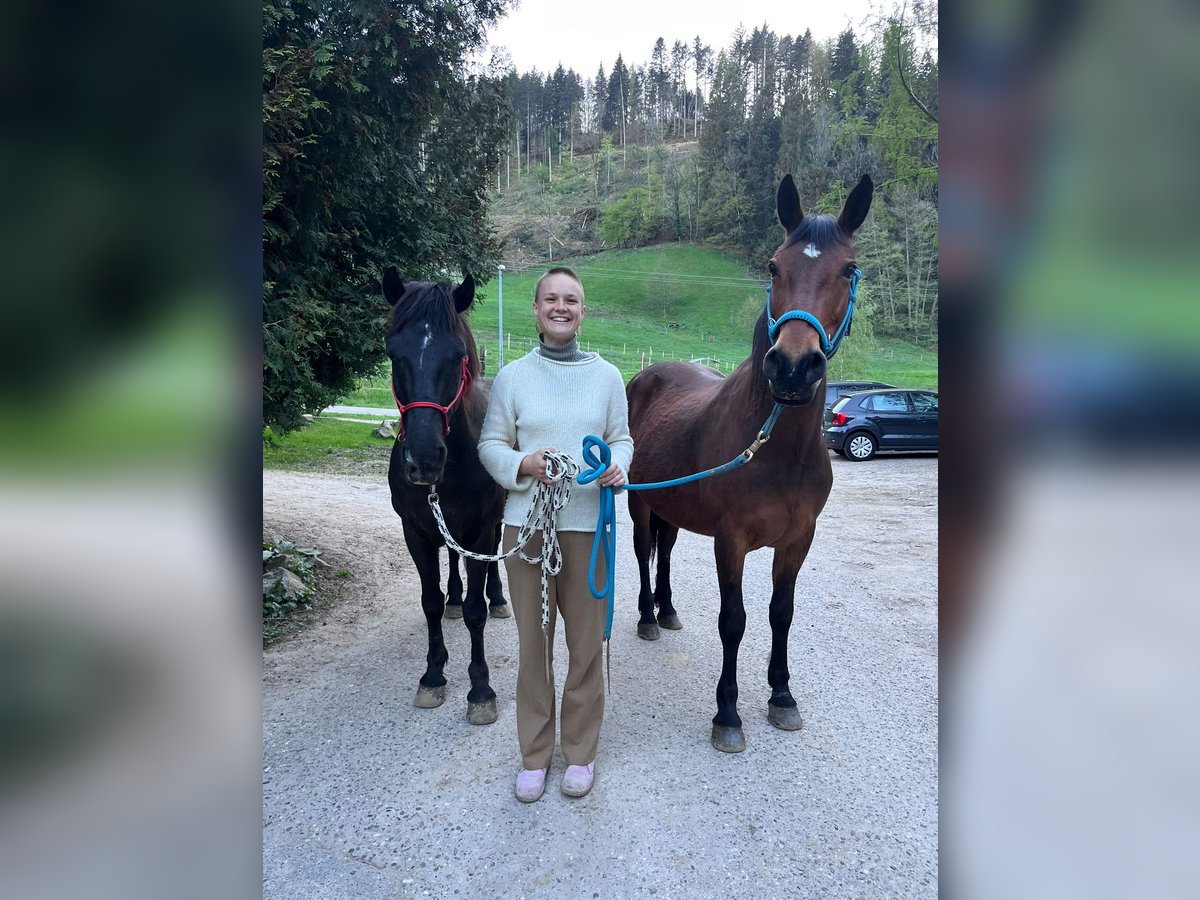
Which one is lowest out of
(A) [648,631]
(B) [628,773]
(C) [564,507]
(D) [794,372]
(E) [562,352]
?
(B) [628,773]

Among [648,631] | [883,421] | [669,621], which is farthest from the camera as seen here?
[883,421]

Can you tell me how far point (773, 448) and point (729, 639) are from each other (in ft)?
3.21

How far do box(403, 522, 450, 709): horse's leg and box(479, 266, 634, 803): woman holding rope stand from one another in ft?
2.77

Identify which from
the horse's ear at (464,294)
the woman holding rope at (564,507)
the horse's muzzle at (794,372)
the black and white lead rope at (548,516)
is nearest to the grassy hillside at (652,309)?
the horse's ear at (464,294)

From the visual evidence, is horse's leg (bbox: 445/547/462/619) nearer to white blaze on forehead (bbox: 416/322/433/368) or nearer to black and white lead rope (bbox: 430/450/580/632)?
black and white lead rope (bbox: 430/450/580/632)

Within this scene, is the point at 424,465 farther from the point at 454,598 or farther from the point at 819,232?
the point at 454,598

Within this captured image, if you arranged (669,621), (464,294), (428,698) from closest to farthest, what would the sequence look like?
1. (464,294)
2. (428,698)
3. (669,621)

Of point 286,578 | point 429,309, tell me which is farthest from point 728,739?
point 286,578

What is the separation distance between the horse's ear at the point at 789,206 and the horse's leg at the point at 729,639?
147 centimetres

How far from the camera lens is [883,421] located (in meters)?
13.2

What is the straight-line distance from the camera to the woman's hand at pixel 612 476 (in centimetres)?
253
